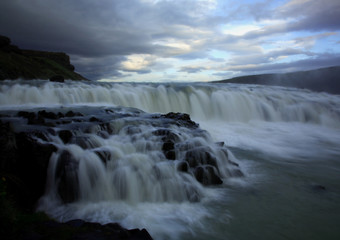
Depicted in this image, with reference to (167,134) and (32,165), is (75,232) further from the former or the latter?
(167,134)

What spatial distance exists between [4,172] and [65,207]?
1627 millimetres

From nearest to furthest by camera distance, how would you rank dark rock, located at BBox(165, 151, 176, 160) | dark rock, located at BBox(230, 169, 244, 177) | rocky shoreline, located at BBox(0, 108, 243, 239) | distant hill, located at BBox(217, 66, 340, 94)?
rocky shoreline, located at BBox(0, 108, 243, 239) < dark rock, located at BBox(165, 151, 176, 160) < dark rock, located at BBox(230, 169, 244, 177) < distant hill, located at BBox(217, 66, 340, 94)

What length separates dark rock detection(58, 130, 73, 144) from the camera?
6953 mm

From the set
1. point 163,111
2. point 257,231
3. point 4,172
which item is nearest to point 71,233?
point 4,172

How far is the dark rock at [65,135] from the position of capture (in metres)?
6.95

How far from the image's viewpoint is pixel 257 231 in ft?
15.4

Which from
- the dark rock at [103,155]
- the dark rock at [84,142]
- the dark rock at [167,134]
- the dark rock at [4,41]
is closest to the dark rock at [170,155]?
the dark rock at [167,134]

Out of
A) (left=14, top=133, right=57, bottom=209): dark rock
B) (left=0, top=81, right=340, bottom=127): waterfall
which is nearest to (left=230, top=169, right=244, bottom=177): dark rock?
(left=14, top=133, right=57, bottom=209): dark rock

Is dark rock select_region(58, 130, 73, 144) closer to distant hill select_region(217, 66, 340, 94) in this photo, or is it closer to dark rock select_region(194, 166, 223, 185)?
dark rock select_region(194, 166, 223, 185)

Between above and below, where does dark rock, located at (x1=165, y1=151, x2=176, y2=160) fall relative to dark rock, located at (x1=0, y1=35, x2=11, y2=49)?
below

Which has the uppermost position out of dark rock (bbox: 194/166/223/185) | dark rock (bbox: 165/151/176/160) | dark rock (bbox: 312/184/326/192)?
dark rock (bbox: 165/151/176/160)

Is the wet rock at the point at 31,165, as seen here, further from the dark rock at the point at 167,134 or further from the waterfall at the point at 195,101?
the waterfall at the point at 195,101

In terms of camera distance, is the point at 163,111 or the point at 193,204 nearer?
the point at 193,204

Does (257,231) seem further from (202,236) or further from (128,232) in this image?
(128,232)
